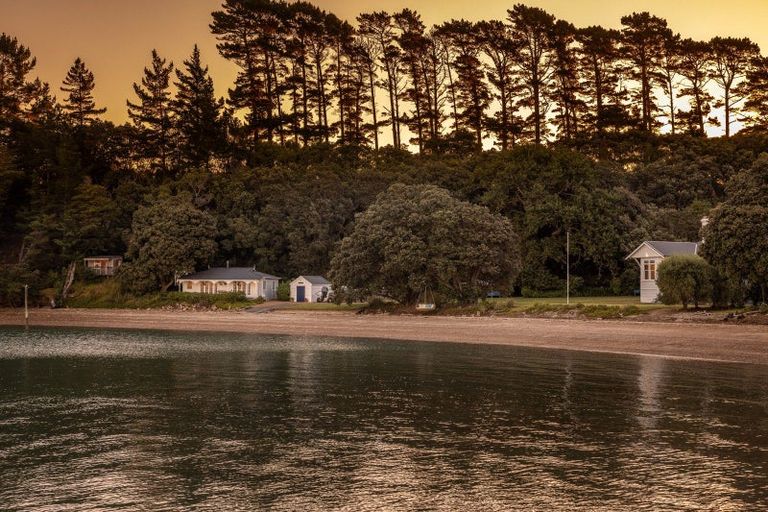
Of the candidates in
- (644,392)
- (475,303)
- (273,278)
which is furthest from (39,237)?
(644,392)

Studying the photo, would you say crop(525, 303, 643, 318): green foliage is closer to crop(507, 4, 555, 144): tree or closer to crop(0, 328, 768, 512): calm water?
crop(0, 328, 768, 512): calm water

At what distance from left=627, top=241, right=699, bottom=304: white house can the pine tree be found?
68.2 m

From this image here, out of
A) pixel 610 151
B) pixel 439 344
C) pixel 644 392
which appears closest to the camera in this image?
pixel 644 392

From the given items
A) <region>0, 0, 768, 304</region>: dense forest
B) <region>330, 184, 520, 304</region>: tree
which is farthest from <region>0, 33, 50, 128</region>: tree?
<region>330, 184, 520, 304</region>: tree

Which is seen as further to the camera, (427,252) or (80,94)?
(80,94)

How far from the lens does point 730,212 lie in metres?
48.9

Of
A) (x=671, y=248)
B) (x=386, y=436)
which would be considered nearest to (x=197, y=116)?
(x=671, y=248)

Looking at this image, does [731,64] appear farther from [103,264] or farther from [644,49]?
[103,264]

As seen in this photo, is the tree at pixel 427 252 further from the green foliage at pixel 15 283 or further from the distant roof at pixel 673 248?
the green foliage at pixel 15 283

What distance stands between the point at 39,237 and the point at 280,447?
312 feet

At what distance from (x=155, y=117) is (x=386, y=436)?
109384 mm

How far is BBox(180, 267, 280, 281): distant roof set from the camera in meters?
92.3

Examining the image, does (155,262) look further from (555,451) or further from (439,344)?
(555,451)

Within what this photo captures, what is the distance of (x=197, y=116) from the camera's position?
4572 inches
